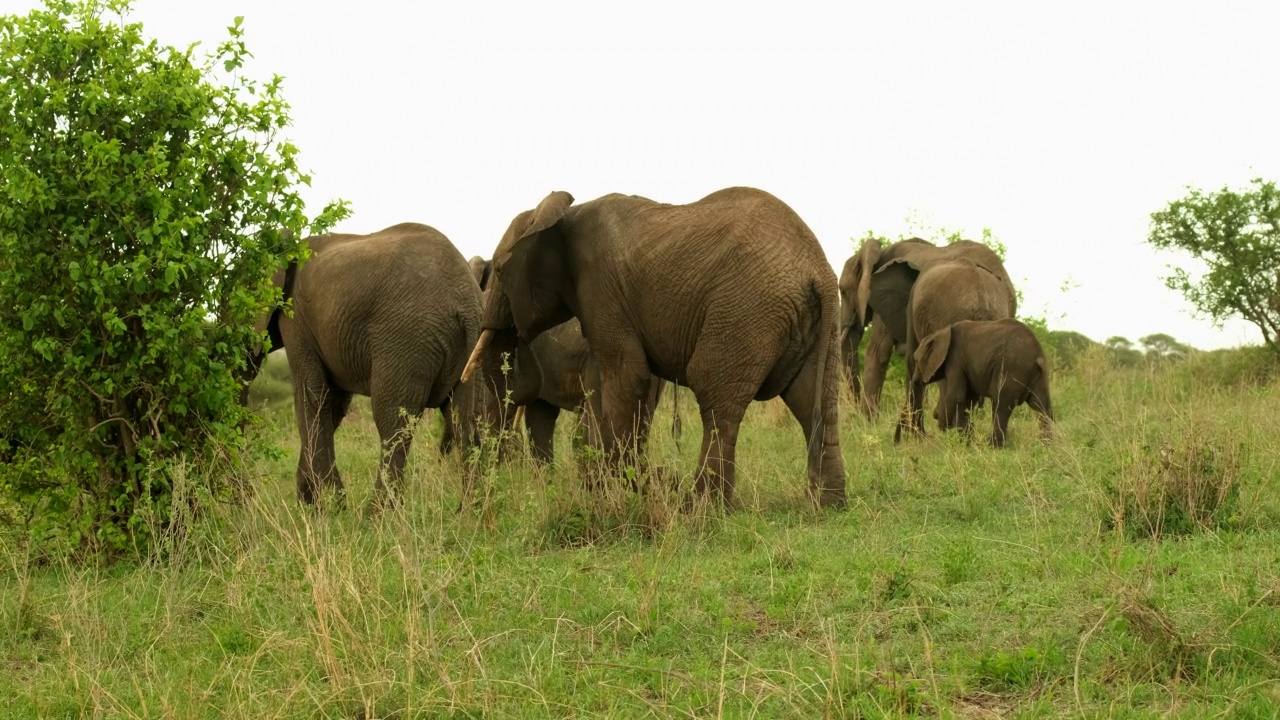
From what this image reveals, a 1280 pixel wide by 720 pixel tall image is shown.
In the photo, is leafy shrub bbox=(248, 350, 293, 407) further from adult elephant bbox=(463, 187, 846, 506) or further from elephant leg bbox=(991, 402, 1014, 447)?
adult elephant bbox=(463, 187, 846, 506)

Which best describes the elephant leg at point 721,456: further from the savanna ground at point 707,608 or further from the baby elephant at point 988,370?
the baby elephant at point 988,370

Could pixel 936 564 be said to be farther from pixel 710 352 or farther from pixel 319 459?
pixel 319 459

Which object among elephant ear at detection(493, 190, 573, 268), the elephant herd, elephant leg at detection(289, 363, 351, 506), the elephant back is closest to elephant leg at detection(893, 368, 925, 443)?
the elephant back

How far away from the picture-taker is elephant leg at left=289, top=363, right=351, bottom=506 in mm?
11164

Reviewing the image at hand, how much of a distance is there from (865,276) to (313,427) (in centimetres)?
961

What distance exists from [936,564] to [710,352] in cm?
257

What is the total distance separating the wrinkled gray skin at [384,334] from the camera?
10.7 meters

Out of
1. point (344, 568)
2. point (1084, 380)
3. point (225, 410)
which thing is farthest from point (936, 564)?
point (1084, 380)

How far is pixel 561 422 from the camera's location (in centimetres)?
1766

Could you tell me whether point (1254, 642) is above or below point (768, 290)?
below

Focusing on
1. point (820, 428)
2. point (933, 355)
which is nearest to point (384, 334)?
point (820, 428)

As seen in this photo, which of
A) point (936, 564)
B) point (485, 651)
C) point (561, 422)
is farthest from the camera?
point (561, 422)

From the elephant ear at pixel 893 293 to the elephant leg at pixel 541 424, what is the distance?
636cm

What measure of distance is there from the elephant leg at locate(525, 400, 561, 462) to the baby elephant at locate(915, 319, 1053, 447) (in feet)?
12.8
